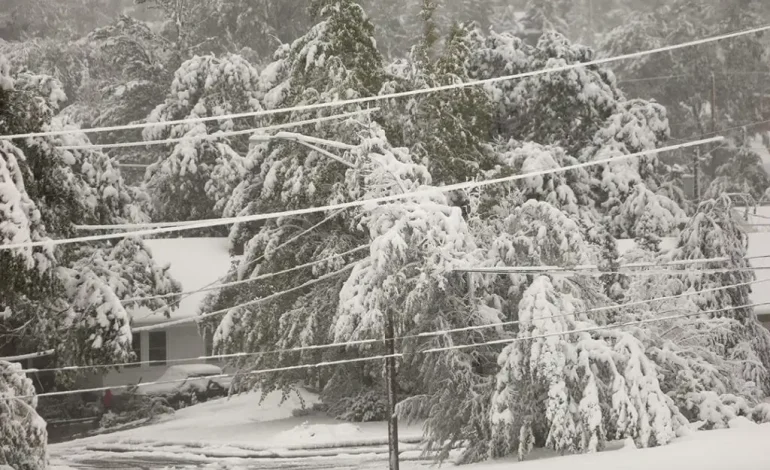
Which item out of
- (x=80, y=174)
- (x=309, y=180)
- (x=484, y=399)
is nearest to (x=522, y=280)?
(x=484, y=399)

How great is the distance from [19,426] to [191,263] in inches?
771

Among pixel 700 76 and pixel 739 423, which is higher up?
pixel 700 76

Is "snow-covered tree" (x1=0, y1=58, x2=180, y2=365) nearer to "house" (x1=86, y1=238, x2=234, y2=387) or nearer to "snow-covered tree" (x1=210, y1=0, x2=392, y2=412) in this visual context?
"snow-covered tree" (x1=210, y1=0, x2=392, y2=412)

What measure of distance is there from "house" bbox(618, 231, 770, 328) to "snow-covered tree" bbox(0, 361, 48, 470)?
21868mm

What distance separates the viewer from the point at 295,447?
30469 millimetres

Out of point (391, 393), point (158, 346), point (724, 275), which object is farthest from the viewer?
point (158, 346)

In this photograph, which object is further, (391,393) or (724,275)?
(724,275)

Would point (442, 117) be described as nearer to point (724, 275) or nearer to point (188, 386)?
point (724, 275)

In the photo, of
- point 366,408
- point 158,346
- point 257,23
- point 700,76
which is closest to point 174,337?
point 158,346

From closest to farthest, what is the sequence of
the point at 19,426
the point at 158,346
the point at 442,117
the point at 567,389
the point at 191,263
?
the point at 19,426 → the point at 567,389 → the point at 442,117 → the point at 158,346 → the point at 191,263

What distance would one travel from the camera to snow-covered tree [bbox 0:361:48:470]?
72.0ft

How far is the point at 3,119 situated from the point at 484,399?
11098mm

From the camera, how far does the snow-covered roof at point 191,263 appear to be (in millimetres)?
37375

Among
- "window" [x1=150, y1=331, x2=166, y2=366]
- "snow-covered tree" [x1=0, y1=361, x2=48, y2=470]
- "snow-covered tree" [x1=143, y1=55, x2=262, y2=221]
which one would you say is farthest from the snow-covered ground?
"snow-covered tree" [x1=143, y1=55, x2=262, y2=221]
